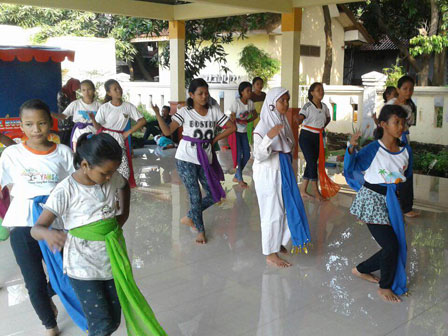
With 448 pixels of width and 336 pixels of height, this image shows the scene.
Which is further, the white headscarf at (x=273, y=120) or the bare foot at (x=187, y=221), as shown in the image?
the bare foot at (x=187, y=221)

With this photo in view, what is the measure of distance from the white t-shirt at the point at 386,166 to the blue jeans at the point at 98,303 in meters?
2.09

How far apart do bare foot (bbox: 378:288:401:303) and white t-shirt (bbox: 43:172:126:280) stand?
7.33ft

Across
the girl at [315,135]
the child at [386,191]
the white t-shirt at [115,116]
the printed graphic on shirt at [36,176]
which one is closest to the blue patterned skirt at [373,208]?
the child at [386,191]

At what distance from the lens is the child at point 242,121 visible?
763 centimetres

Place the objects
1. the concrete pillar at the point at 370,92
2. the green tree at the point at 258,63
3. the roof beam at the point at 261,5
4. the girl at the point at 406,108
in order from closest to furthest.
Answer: the girl at the point at 406,108 < the roof beam at the point at 261,5 < the concrete pillar at the point at 370,92 < the green tree at the point at 258,63

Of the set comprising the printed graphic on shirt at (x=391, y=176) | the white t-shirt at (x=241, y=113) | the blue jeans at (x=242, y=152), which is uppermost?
the white t-shirt at (x=241, y=113)

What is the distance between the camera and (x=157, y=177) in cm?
825

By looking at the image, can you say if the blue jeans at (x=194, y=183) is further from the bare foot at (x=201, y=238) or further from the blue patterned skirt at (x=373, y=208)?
the blue patterned skirt at (x=373, y=208)

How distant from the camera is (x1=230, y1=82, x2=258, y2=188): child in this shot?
301 inches

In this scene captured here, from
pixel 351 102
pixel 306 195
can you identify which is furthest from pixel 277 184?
pixel 351 102

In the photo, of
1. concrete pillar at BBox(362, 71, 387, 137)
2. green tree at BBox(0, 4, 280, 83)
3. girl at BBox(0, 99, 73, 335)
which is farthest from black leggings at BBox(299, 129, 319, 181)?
concrete pillar at BBox(362, 71, 387, 137)

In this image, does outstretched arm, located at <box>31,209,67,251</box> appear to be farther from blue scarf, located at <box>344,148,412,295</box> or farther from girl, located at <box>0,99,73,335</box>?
blue scarf, located at <box>344,148,412,295</box>

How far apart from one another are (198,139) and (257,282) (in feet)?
5.23

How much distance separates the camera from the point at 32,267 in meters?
3.04
